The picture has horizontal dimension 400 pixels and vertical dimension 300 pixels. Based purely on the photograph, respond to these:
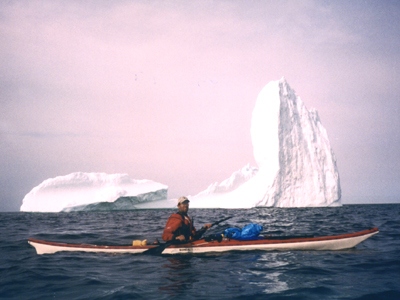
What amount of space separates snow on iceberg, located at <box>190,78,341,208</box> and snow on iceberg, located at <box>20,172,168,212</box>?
11.4 m

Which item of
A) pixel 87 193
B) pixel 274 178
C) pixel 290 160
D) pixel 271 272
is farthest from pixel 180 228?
pixel 87 193

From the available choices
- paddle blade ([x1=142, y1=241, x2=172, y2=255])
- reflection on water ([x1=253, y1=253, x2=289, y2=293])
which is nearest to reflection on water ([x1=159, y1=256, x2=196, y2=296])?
paddle blade ([x1=142, y1=241, x2=172, y2=255])

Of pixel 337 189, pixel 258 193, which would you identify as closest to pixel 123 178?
pixel 258 193

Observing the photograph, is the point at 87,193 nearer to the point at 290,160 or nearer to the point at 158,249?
the point at 290,160

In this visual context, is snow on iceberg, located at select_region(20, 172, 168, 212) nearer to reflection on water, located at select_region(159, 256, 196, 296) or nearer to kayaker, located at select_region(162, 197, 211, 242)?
kayaker, located at select_region(162, 197, 211, 242)

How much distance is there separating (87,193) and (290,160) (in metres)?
23.0

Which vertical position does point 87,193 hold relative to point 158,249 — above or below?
above

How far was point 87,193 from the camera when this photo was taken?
122 feet

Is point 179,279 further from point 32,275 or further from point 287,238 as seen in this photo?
point 287,238

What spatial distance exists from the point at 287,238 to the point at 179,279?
136 inches

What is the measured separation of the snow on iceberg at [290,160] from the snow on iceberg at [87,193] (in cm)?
1138

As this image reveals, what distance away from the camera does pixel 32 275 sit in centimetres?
591

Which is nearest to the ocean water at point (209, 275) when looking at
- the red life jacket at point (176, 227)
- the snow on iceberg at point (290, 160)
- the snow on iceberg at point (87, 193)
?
the red life jacket at point (176, 227)

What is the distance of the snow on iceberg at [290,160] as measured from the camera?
35250 mm
